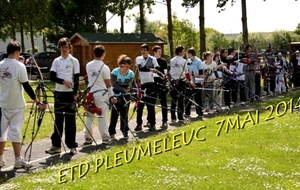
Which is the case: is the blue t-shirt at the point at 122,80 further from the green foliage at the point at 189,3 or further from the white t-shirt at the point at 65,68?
the green foliage at the point at 189,3

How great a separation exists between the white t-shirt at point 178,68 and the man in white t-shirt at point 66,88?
4589 mm

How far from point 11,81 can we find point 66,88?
1.41 metres

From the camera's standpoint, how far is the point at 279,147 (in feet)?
33.8

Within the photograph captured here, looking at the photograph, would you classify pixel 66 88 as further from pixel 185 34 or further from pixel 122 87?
pixel 185 34

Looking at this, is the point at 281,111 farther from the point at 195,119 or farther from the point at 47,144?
the point at 47,144

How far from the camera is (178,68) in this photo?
1414cm

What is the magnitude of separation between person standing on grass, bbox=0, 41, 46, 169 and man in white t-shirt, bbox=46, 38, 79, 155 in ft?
3.30

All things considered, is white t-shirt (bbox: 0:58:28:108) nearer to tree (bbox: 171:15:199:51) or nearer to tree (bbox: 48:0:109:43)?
tree (bbox: 48:0:109:43)

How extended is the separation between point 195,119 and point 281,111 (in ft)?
10.1

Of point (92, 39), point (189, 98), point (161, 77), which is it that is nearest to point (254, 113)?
point (189, 98)

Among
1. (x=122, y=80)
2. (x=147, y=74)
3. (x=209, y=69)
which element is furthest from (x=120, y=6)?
(x=122, y=80)

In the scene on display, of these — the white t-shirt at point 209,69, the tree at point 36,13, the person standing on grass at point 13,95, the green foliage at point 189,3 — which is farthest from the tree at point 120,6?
the person standing on grass at point 13,95

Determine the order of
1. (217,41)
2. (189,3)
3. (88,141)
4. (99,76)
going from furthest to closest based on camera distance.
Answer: (217,41) → (189,3) → (88,141) → (99,76)

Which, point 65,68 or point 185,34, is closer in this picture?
point 65,68
